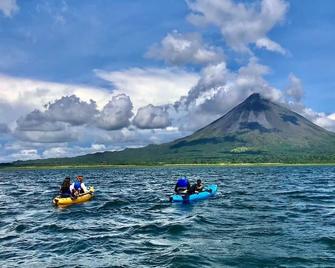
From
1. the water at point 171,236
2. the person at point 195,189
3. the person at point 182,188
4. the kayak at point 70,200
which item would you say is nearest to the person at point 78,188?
the kayak at point 70,200

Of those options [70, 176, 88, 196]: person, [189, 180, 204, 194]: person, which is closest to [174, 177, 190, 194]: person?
[189, 180, 204, 194]: person

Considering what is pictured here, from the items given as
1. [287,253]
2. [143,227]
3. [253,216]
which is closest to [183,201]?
[253,216]

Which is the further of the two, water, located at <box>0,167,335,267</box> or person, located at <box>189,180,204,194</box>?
person, located at <box>189,180,204,194</box>

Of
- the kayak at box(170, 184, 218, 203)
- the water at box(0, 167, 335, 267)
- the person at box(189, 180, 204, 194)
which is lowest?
the water at box(0, 167, 335, 267)

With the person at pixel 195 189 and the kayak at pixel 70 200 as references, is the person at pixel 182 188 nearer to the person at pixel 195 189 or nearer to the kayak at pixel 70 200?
the person at pixel 195 189

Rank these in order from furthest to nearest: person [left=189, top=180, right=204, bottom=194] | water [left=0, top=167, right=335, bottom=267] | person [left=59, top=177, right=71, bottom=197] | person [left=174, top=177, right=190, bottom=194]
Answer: person [left=189, top=180, right=204, bottom=194], person [left=174, top=177, right=190, bottom=194], person [left=59, top=177, right=71, bottom=197], water [left=0, top=167, right=335, bottom=267]

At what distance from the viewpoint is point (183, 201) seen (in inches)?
1828

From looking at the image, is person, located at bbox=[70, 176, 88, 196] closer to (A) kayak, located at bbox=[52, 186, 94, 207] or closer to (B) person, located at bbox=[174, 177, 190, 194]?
(A) kayak, located at bbox=[52, 186, 94, 207]

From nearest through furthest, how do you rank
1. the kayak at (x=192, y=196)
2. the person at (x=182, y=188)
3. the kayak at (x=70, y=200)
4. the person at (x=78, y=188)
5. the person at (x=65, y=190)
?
the kayak at (x=70, y=200) < the kayak at (x=192, y=196) < the person at (x=65, y=190) < the person at (x=182, y=188) < the person at (x=78, y=188)

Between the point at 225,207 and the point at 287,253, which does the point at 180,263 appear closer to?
the point at 287,253

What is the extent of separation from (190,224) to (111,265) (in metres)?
12.6

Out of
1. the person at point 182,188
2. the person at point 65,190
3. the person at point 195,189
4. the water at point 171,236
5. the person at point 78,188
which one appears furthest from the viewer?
the person at point 195,189

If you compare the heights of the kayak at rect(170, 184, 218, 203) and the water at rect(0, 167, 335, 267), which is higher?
the kayak at rect(170, 184, 218, 203)

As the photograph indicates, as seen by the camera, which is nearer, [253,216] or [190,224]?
[190,224]
